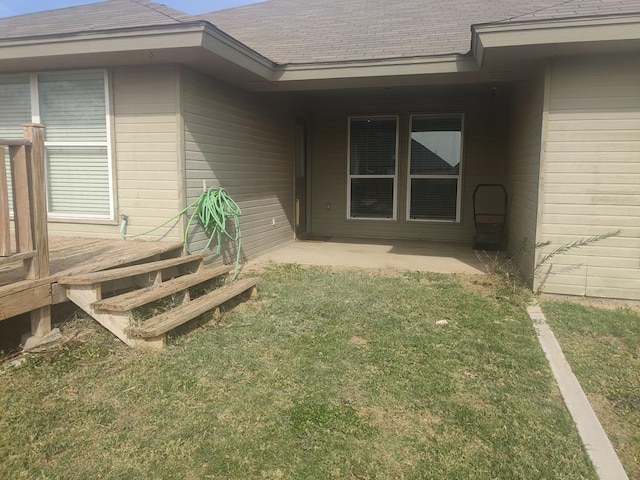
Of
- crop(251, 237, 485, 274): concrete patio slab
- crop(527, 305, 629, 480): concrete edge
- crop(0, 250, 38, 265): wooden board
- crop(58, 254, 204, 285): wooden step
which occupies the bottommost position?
crop(527, 305, 629, 480): concrete edge

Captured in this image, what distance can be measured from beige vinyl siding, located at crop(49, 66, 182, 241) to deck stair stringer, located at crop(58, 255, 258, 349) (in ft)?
3.24

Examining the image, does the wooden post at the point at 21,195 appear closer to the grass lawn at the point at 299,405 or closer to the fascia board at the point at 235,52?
the grass lawn at the point at 299,405

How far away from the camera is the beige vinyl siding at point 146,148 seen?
15.6 ft

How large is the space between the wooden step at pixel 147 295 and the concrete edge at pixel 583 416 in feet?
9.10

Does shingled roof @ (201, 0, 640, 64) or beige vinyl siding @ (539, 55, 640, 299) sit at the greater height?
shingled roof @ (201, 0, 640, 64)

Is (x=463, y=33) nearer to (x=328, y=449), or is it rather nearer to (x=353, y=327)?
(x=353, y=327)

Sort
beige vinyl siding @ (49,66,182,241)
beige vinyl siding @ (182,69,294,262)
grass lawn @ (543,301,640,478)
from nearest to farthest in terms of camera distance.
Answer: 1. grass lawn @ (543,301,640,478)
2. beige vinyl siding @ (49,66,182,241)
3. beige vinyl siding @ (182,69,294,262)

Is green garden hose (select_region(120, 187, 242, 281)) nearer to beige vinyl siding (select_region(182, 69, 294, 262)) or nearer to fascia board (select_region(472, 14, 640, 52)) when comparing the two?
beige vinyl siding (select_region(182, 69, 294, 262))

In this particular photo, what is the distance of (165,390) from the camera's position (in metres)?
2.64

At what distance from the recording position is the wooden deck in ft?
9.80

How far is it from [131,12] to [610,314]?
19.1 feet

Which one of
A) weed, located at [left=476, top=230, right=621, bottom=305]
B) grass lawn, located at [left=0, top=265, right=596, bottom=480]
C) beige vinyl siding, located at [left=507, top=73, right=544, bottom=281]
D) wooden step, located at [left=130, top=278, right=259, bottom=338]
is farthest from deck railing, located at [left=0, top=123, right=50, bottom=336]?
beige vinyl siding, located at [left=507, top=73, right=544, bottom=281]

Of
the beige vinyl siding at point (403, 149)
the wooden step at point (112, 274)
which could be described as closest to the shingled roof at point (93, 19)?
the wooden step at point (112, 274)

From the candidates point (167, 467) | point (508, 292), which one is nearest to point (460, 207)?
point (508, 292)
